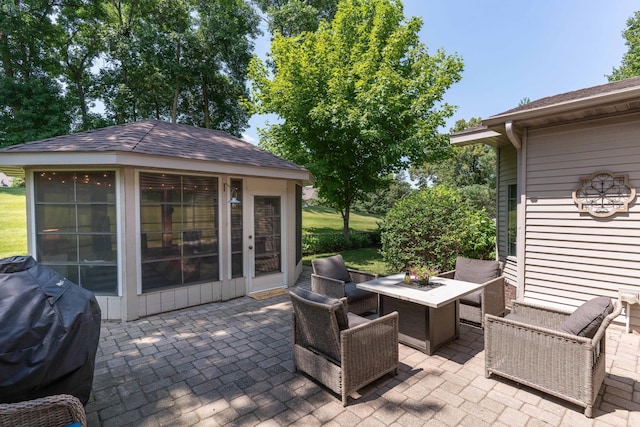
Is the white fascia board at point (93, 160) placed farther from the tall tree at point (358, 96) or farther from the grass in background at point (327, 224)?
the grass in background at point (327, 224)

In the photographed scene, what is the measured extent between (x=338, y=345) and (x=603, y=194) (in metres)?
4.46

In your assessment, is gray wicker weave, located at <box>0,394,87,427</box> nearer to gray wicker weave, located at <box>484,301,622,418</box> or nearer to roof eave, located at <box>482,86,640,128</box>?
gray wicker weave, located at <box>484,301,622,418</box>

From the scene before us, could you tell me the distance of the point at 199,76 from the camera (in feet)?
55.0

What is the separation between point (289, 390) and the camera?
115 inches

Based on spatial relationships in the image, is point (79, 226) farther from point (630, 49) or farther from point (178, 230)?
point (630, 49)

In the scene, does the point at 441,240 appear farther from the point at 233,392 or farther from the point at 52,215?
the point at 52,215

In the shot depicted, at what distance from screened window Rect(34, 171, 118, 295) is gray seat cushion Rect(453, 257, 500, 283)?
18.0ft

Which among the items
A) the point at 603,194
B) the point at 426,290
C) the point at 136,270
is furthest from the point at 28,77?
the point at 603,194

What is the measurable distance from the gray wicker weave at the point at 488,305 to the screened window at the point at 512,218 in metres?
1.71

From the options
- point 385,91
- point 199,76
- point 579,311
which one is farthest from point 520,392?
point 199,76

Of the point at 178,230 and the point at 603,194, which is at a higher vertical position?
the point at 603,194

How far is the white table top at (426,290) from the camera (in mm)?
3443

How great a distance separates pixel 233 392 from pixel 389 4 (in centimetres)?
1296

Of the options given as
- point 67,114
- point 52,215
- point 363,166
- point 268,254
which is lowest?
point 268,254
